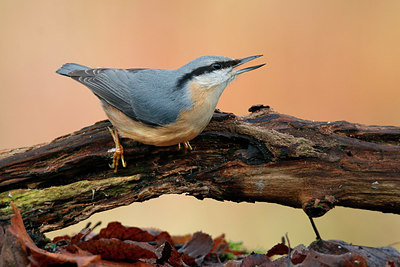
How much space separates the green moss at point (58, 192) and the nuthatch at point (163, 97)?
0.49ft

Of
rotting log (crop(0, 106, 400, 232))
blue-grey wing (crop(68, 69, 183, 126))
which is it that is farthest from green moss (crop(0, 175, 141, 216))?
blue-grey wing (crop(68, 69, 183, 126))

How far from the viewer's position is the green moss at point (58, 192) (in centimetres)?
262

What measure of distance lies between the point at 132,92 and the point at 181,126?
53 cm

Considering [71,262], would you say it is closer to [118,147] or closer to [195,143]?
[118,147]

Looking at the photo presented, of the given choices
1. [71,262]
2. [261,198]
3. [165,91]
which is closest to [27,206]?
[71,262]

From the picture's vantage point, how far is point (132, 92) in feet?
10.0

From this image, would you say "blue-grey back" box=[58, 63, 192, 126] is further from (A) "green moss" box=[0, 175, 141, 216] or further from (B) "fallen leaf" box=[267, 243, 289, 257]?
(B) "fallen leaf" box=[267, 243, 289, 257]

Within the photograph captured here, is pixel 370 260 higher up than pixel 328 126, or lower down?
lower down

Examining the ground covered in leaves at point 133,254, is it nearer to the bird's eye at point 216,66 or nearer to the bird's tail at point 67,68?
the bird's eye at point 216,66

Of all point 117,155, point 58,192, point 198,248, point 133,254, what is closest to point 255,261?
point 133,254

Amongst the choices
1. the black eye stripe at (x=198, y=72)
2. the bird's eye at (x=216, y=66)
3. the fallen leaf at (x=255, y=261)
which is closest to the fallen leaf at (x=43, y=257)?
the fallen leaf at (x=255, y=261)

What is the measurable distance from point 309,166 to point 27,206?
1.74m

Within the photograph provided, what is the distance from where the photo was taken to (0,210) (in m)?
2.58

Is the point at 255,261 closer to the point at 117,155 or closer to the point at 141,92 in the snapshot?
the point at 117,155
